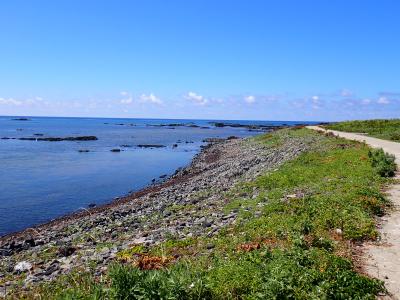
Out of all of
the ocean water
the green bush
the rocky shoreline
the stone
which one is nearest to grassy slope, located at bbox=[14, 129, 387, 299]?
the rocky shoreline

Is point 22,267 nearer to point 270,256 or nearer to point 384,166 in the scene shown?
point 270,256

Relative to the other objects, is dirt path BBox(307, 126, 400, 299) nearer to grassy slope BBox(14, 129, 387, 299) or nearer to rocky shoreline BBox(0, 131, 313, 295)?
grassy slope BBox(14, 129, 387, 299)

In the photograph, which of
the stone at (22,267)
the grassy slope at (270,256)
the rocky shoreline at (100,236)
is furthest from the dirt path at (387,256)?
the stone at (22,267)

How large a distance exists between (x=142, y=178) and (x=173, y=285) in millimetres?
36586

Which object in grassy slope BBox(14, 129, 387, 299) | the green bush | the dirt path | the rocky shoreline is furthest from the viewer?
the green bush

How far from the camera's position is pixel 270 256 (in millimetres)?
9227

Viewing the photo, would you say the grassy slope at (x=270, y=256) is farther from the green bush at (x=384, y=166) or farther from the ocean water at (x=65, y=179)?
the ocean water at (x=65, y=179)

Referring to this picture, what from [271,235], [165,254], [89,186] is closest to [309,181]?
[271,235]

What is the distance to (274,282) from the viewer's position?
297 inches

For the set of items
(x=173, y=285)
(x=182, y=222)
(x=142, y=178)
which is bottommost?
(x=142, y=178)

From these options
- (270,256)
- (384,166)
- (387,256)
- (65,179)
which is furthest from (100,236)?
(65,179)

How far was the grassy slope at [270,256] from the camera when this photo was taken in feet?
24.8

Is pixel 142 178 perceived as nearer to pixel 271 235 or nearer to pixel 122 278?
pixel 271 235

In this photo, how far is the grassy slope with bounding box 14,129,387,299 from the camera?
24.8ft
